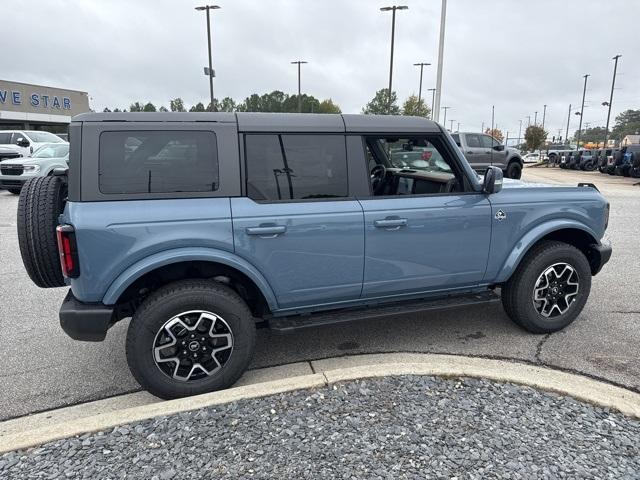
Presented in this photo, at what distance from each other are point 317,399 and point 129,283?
133 centimetres

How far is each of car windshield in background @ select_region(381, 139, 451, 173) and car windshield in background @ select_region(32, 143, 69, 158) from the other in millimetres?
12374

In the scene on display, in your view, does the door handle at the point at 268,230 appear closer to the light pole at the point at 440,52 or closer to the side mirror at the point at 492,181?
the side mirror at the point at 492,181

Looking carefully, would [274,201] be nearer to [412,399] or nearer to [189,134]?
[189,134]

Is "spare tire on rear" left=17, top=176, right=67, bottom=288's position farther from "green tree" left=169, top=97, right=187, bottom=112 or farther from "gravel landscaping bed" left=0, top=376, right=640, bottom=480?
"green tree" left=169, top=97, right=187, bottom=112

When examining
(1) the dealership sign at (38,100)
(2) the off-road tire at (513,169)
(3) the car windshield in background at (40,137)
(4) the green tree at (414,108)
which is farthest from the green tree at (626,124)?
(3) the car windshield in background at (40,137)

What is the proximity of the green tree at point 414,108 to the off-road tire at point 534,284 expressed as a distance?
151ft

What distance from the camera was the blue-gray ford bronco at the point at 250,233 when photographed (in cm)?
267

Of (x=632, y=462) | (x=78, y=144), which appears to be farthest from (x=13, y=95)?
(x=632, y=462)

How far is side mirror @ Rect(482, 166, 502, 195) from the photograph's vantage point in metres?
3.33

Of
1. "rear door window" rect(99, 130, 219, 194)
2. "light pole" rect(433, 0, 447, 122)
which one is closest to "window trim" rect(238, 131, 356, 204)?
"rear door window" rect(99, 130, 219, 194)

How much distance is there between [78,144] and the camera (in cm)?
261

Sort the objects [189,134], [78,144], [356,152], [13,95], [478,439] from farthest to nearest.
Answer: [13,95], [356,152], [189,134], [78,144], [478,439]

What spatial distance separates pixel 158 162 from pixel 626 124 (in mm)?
138478

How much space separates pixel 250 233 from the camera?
2.85m
